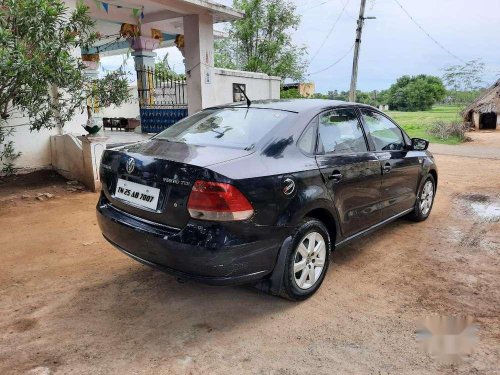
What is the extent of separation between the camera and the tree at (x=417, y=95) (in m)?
56.9

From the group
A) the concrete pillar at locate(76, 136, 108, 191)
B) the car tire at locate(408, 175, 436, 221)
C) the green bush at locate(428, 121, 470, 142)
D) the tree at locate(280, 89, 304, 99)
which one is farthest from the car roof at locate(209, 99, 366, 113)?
the green bush at locate(428, 121, 470, 142)

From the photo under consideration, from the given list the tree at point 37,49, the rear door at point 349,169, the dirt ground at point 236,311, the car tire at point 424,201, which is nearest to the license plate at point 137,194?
the dirt ground at point 236,311

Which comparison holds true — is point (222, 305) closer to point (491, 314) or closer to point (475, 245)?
point (491, 314)

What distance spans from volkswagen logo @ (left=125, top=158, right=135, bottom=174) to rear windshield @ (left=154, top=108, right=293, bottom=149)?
0.48 metres

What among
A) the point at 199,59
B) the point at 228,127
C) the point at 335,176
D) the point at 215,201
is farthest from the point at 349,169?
the point at 199,59

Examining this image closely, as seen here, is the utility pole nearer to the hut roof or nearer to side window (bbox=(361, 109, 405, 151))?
the hut roof

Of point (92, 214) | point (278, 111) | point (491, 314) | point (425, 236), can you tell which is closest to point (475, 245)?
point (425, 236)

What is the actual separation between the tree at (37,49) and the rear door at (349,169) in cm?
340

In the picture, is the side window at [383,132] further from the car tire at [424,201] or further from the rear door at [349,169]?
the car tire at [424,201]

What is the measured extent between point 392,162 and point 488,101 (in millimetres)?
19477

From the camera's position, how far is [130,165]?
297 cm

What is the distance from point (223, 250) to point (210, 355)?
0.66 m

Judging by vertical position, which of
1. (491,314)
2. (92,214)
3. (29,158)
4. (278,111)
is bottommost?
(491,314)

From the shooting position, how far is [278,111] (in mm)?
3436
